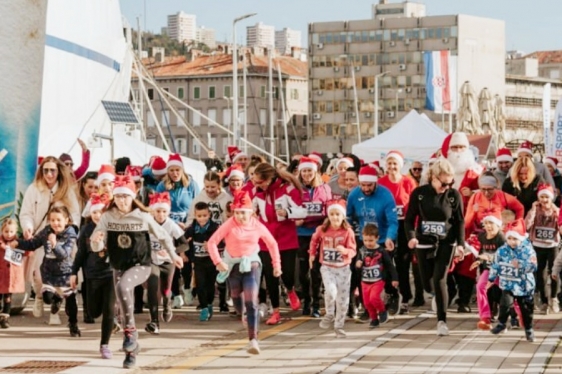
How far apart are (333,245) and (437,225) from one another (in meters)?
1.08

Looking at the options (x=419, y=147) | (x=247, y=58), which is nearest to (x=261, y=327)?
(x=419, y=147)

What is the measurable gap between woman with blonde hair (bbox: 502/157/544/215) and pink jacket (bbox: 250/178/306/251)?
2.85 metres

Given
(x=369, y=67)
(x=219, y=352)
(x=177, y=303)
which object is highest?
(x=369, y=67)

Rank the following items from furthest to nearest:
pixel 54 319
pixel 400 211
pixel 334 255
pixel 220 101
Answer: pixel 220 101 < pixel 400 211 < pixel 54 319 < pixel 334 255

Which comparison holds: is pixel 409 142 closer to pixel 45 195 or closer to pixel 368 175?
pixel 368 175

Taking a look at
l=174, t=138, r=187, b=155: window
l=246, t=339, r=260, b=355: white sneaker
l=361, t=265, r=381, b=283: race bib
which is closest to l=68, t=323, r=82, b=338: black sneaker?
l=246, t=339, r=260, b=355: white sneaker

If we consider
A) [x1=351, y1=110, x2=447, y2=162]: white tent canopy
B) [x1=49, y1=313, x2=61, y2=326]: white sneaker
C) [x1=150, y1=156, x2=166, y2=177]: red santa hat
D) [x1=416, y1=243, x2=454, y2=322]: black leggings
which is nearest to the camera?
[x1=416, y1=243, x2=454, y2=322]: black leggings

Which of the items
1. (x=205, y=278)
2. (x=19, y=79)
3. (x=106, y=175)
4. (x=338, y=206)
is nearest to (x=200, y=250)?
(x=205, y=278)

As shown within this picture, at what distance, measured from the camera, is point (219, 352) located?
12.7 m

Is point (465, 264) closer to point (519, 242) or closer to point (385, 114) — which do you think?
point (519, 242)

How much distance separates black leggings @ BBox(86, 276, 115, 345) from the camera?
40.8 ft

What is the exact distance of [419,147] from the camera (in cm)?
3378

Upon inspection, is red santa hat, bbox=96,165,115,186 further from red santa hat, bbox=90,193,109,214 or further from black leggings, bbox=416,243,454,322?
black leggings, bbox=416,243,454,322

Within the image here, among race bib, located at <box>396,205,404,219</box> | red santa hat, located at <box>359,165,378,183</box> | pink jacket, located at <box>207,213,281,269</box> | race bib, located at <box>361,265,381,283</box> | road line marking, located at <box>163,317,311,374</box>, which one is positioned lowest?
road line marking, located at <box>163,317,311,374</box>
